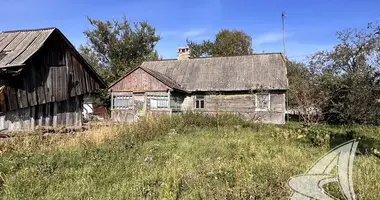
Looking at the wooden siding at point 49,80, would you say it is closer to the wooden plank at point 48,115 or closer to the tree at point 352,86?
the wooden plank at point 48,115

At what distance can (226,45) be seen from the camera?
45.3m

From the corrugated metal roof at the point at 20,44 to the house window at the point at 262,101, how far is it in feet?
49.9

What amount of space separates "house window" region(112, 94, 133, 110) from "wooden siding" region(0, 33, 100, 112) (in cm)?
684

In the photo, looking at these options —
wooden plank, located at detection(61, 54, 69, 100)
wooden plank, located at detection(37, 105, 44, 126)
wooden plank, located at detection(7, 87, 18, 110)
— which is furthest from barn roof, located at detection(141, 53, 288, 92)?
wooden plank, located at detection(7, 87, 18, 110)

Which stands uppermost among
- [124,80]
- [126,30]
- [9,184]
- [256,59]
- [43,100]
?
[126,30]

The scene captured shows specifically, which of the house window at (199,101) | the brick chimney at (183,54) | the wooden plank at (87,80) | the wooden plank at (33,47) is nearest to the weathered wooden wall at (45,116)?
the wooden plank at (87,80)

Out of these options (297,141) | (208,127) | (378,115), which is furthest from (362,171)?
(378,115)

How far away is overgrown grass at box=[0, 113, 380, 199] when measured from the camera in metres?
4.60

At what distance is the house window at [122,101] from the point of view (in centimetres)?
2399

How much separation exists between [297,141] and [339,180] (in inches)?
182

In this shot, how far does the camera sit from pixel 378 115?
18703 millimetres

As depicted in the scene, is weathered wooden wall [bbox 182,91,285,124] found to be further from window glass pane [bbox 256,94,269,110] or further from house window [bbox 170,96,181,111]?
house window [bbox 170,96,181,111]

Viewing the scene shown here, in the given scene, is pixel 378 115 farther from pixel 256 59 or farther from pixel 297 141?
pixel 297 141

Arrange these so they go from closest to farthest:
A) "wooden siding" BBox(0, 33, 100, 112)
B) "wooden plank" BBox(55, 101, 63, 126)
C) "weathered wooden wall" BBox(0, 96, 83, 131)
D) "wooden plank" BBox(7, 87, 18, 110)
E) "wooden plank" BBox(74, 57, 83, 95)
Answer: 1. "wooden plank" BBox(7, 87, 18, 110)
2. "wooden siding" BBox(0, 33, 100, 112)
3. "weathered wooden wall" BBox(0, 96, 83, 131)
4. "wooden plank" BBox(55, 101, 63, 126)
5. "wooden plank" BBox(74, 57, 83, 95)
